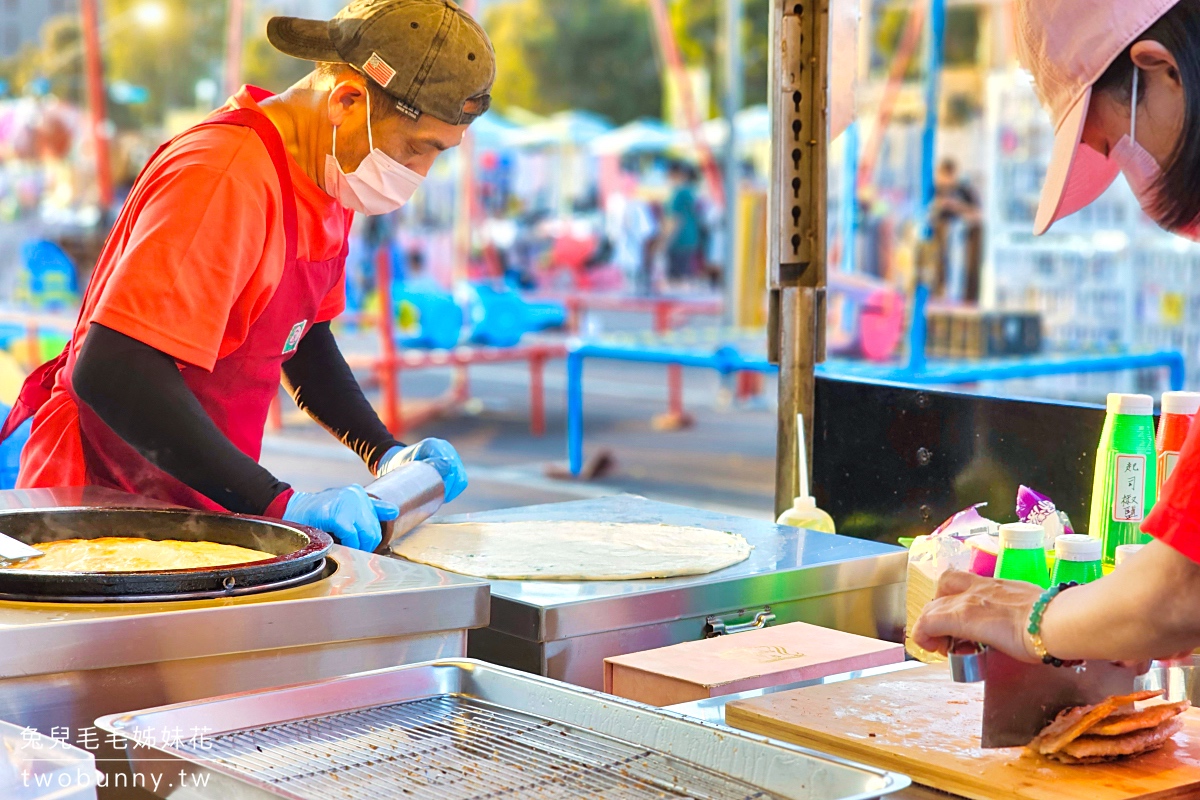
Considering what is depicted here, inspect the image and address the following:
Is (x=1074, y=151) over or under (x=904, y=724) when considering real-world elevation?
over

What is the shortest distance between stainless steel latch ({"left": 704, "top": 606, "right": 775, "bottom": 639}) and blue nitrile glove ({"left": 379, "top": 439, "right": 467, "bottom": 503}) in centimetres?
60

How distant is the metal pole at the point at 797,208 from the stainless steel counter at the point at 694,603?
47cm

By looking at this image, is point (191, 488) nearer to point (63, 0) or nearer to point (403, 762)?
point (403, 762)

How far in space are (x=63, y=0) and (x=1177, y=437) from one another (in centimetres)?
3064

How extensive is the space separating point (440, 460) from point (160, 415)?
0.57 metres

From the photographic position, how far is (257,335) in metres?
2.39

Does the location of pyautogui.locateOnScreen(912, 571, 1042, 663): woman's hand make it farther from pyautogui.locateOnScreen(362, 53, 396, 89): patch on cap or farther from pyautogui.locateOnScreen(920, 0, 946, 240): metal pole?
pyautogui.locateOnScreen(920, 0, 946, 240): metal pole

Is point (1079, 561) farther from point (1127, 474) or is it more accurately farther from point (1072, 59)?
point (1072, 59)

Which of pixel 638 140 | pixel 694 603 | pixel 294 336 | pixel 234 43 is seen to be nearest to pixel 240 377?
pixel 294 336

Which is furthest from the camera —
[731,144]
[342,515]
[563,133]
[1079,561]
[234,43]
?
[563,133]

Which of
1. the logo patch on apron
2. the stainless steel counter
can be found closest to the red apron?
the logo patch on apron

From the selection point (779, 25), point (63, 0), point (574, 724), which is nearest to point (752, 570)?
point (574, 724)

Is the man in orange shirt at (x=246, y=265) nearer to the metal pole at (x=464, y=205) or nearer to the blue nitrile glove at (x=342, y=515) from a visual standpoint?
the blue nitrile glove at (x=342, y=515)

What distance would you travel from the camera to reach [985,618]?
1465 millimetres
